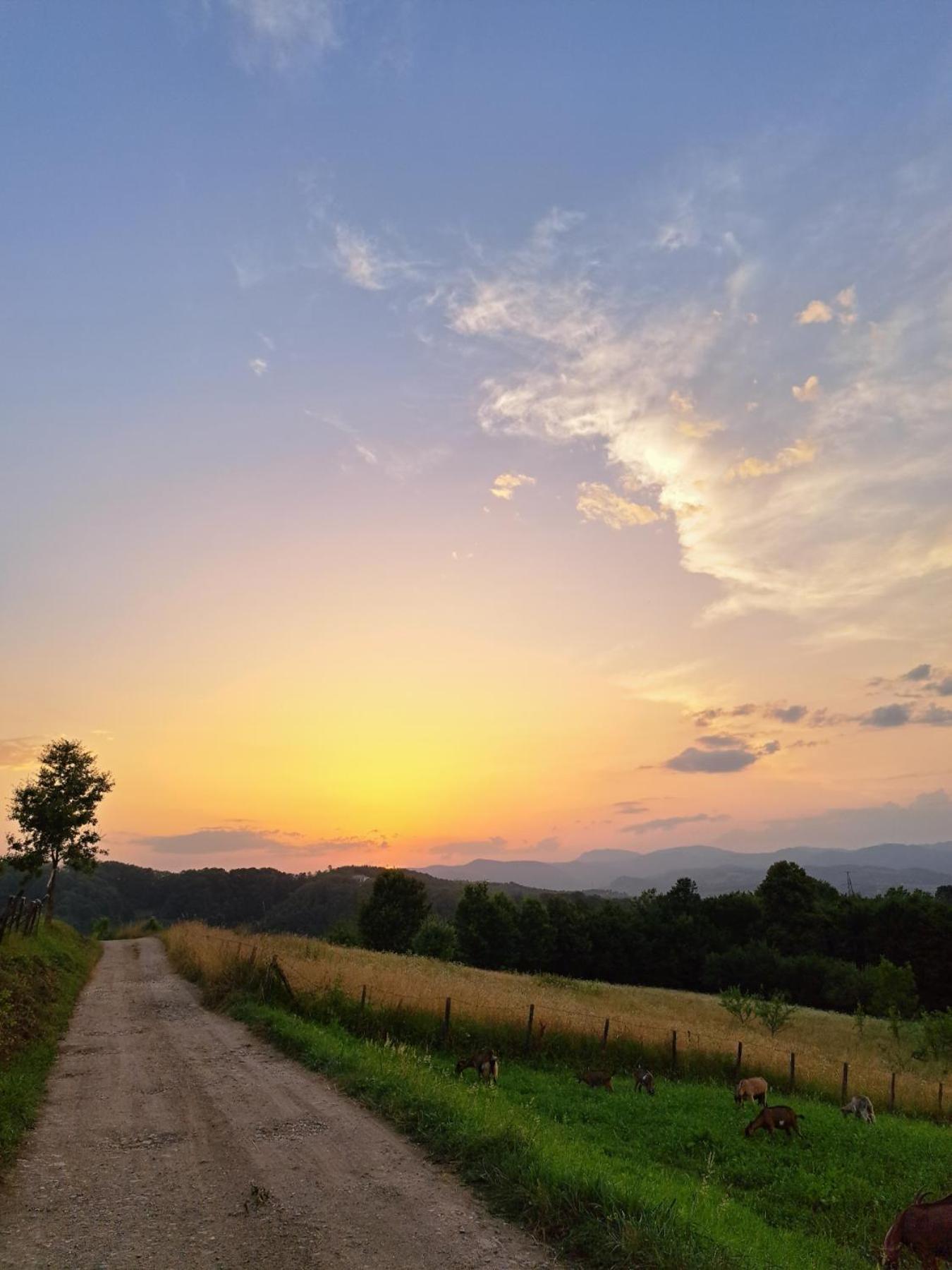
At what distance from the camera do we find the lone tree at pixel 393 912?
93.5 meters

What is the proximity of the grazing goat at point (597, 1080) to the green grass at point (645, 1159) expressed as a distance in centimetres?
42

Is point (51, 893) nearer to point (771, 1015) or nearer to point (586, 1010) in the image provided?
point (586, 1010)

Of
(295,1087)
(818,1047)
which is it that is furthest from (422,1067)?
(818,1047)

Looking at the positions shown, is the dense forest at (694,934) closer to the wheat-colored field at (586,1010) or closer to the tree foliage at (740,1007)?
the wheat-colored field at (586,1010)

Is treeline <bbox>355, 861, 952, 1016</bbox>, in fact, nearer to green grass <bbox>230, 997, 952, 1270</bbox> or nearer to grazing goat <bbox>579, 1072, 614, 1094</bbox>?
grazing goat <bbox>579, 1072, 614, 1094</bbox>

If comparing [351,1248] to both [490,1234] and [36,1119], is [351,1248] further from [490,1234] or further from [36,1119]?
[36,1119]

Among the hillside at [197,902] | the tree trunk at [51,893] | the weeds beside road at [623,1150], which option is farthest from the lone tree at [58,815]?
the hillside at [197,902]

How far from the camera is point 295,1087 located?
46.4 ft

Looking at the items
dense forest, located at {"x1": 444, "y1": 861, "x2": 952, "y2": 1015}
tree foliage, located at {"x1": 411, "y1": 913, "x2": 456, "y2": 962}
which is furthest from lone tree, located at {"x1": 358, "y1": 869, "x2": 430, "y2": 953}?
dense forest, located at {"x1": 444, "y1": 861, "x2": 952, "y2": 1015}

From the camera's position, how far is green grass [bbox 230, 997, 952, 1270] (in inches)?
331

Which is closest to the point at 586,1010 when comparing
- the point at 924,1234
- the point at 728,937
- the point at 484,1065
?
the point at 484,1065

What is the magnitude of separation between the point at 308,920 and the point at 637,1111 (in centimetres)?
16910

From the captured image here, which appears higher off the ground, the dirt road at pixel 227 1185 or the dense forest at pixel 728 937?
the dirt road at pixel 227 1185

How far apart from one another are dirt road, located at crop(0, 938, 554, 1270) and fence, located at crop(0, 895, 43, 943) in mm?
12073
